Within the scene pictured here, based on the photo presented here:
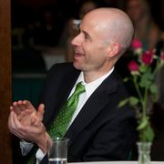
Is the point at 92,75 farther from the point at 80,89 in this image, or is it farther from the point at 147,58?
the point at 147,58

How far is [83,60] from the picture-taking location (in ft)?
9.68

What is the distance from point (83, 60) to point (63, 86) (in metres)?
0.27

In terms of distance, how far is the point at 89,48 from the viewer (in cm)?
295

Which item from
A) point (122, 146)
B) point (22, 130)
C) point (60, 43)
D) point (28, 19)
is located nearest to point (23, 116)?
point (22, 130)

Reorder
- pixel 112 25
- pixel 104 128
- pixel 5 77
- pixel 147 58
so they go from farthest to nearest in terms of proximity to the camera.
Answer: pixel 5 77 → pixel 112 25 → pixel 104 128 → pixel 147 58

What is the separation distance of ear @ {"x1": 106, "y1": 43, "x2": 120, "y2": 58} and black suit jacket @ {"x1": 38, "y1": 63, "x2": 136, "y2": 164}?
0.34 ft

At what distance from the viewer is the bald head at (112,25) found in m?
2.93

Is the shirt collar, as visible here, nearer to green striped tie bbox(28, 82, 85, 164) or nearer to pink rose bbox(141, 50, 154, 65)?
green striped tie bbox(28, 82, 85, 164)

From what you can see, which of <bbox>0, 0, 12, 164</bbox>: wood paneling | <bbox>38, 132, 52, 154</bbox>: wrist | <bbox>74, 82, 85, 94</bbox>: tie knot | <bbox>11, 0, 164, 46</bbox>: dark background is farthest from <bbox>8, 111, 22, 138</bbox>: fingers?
<bbox>11, 0, 164, 46</bbox>: dark background

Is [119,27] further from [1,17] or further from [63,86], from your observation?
[1,17]

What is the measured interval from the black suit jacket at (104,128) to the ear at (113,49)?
0.34ft

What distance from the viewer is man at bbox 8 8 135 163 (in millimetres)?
2744

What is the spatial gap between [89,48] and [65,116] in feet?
1.24

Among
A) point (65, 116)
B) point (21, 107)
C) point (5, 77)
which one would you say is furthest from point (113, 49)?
point (5, 77)
